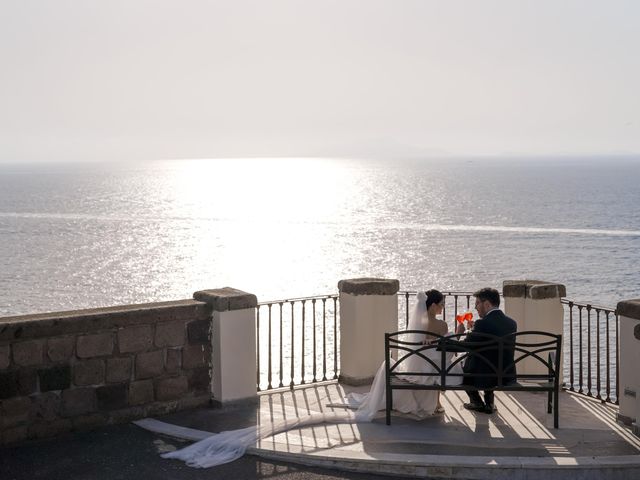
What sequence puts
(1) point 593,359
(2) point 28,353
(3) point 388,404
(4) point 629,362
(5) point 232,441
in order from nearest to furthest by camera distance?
(5) point 232,441 → (2) point 28,353 → (4) point 629,362 → (3) point 388,404 → (1) point 593,359

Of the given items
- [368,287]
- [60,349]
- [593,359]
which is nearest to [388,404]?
[368,287]

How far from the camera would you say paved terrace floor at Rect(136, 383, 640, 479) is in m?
8.18

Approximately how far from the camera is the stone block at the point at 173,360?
32.8 feet

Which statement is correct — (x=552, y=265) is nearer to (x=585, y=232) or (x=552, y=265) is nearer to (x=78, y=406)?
(x=585, y=232)

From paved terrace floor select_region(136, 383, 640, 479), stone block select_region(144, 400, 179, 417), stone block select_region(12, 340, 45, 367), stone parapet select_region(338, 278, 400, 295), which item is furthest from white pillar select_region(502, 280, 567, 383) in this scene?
stone block select_region(12, 340, 45, 367)

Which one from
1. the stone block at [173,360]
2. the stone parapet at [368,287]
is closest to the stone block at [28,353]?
the stone block at [173,360]

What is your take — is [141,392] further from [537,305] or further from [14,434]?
[537,305]

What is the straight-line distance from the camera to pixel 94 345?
9.50 meters

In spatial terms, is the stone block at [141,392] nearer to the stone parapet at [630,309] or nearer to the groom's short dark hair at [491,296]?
the groom's short dark hair at [491,296]

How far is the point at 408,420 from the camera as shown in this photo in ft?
31.6

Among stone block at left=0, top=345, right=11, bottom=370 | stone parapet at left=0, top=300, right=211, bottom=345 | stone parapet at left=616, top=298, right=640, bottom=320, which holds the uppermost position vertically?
stone parapet at left=616, top=298, right=640, bottom=320

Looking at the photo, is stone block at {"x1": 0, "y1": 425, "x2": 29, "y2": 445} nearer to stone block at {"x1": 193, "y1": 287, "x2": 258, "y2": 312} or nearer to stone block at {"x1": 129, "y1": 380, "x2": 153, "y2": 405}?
stone block at {"x1": 129, "y1": 380, "x2": 153, "y2": 405}

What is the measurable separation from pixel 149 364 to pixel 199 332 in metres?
0.66

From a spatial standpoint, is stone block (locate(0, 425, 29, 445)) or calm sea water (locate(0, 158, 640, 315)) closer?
stone block (locate(0, 425, 29, 445))
